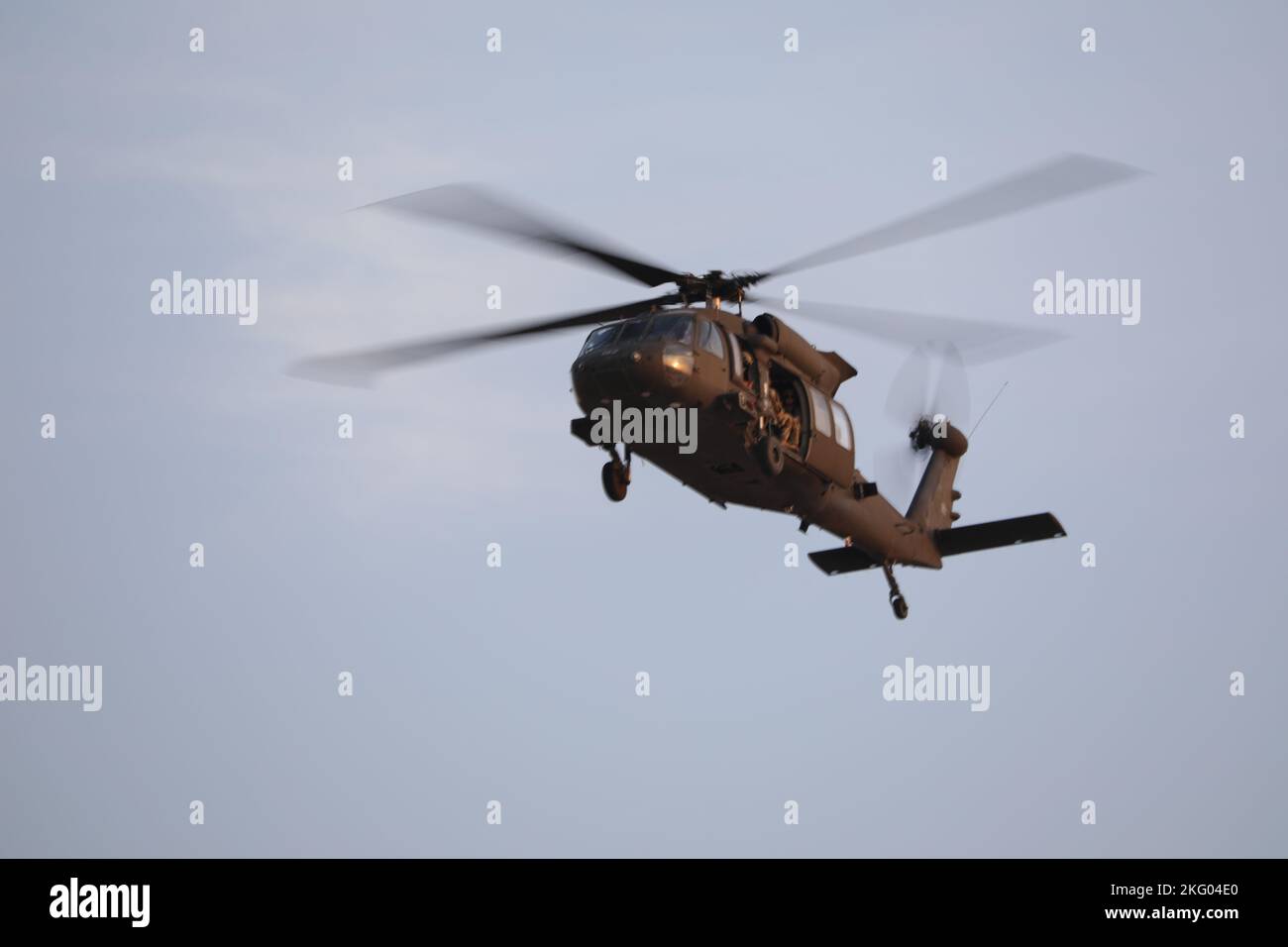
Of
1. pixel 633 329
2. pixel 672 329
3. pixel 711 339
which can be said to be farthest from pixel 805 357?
pixel 633 329

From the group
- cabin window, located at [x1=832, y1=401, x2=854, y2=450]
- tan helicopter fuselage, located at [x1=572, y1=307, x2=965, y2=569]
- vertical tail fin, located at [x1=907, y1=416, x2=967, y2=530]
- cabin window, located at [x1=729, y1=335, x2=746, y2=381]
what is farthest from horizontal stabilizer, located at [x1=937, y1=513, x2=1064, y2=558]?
cabin window, located at [x1=729, y1=335, x2=746, y2=381]

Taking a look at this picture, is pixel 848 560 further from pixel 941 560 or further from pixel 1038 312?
pixel 1038 312

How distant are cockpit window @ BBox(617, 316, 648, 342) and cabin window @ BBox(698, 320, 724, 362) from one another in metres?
0.84

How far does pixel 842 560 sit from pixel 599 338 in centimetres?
775

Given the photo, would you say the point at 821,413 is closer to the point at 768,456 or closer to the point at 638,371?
the point at 768,456

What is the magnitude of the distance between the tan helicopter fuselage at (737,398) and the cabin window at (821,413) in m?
0.03

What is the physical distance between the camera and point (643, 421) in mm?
26625

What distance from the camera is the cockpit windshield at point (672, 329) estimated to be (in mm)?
26281

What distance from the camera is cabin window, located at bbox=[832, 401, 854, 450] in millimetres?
29375

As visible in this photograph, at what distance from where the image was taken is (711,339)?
2684 centimetres

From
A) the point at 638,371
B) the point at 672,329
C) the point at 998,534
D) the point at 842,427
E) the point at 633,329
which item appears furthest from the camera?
the point at 998,534

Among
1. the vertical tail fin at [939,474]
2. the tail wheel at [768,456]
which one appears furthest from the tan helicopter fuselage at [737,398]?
the vertical tail fin at [939,474]
